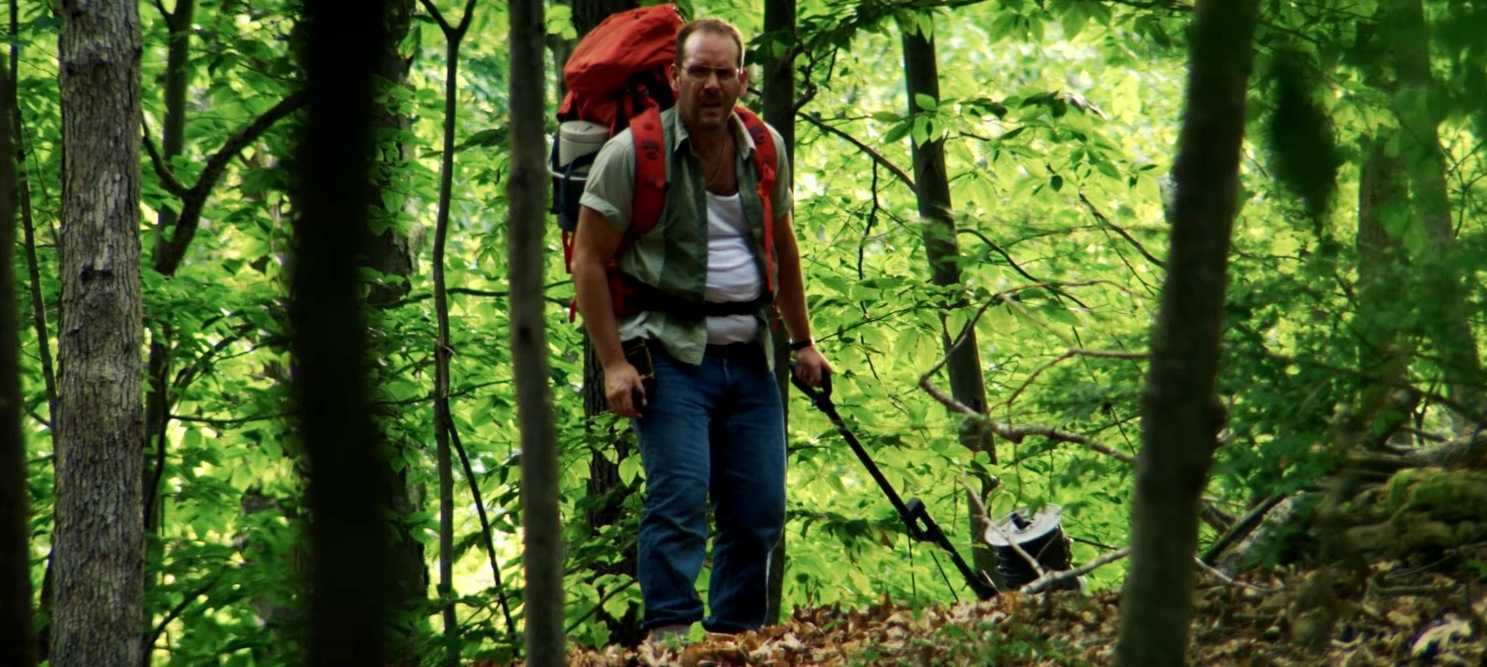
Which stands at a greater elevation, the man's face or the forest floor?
the man's face

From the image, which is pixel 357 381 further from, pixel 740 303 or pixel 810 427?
pixel 810 427

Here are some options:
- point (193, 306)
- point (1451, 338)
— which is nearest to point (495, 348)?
point (193, 306)

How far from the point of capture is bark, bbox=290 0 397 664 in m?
1.40

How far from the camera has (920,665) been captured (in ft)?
13.9

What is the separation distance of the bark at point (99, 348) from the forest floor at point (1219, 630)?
272 centimetres

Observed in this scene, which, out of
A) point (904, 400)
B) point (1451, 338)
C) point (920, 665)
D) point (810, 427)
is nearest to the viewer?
point (1451, 338)

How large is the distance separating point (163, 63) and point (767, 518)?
7.95 m

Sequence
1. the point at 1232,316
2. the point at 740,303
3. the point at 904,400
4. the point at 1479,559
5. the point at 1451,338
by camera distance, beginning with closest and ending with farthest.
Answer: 1. the point at 1451,338
2. the point at 1232,316
3. the point at 1479,559
4. the point at 740,303
5. the point at 904,400

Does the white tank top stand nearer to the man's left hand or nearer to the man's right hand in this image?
the man's right hand

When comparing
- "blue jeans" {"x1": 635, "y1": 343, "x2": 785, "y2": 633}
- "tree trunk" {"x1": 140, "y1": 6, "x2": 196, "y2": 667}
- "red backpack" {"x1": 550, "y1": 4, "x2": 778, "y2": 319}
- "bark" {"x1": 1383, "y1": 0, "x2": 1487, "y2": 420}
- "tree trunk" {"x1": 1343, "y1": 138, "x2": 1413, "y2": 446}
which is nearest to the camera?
"bark" {"x1": 1383, "y1": 0, "x2": 1487, "y2": 420}

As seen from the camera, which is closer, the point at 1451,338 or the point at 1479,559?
the point at 1451,338

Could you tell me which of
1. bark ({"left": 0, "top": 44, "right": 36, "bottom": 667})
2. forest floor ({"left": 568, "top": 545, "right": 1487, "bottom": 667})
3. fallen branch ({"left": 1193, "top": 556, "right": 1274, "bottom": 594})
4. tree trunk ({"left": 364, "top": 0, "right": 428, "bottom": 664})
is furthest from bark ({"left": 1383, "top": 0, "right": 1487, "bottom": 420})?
tree trunk ({"left": 364, "top": 0, "right": 428, "bottom": 664})

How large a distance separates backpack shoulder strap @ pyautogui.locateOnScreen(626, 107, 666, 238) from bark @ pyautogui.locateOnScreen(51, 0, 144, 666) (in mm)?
3000

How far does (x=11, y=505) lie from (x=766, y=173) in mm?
2938
